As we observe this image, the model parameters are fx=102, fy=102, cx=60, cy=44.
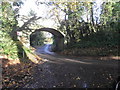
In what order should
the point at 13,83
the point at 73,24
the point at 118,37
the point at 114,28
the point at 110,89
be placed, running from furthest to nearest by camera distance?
1. the point at 73,24
2. the point at 114,28
3. the point at 118,37
4. the point at 13,83
5. the point at 110,89

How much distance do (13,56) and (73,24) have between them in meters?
12.0

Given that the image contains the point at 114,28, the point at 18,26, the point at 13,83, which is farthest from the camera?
the point at 18,26

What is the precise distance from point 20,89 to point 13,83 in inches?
24.5

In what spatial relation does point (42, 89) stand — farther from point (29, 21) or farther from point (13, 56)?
point (29, 21)

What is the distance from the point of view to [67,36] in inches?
728

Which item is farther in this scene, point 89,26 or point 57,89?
point 89,26

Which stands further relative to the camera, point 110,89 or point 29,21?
point 29,21

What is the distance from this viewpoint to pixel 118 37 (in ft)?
40.8

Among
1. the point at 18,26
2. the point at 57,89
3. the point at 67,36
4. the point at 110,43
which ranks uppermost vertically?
the point at 18,26

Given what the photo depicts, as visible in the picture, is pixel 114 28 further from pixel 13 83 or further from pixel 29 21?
pixel 13 83

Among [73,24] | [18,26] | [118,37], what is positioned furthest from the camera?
[73,24]

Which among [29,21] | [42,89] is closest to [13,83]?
[42,89]

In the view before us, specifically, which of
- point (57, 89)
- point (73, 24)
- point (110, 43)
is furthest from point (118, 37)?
point (57, 89)

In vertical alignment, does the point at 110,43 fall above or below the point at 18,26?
below
